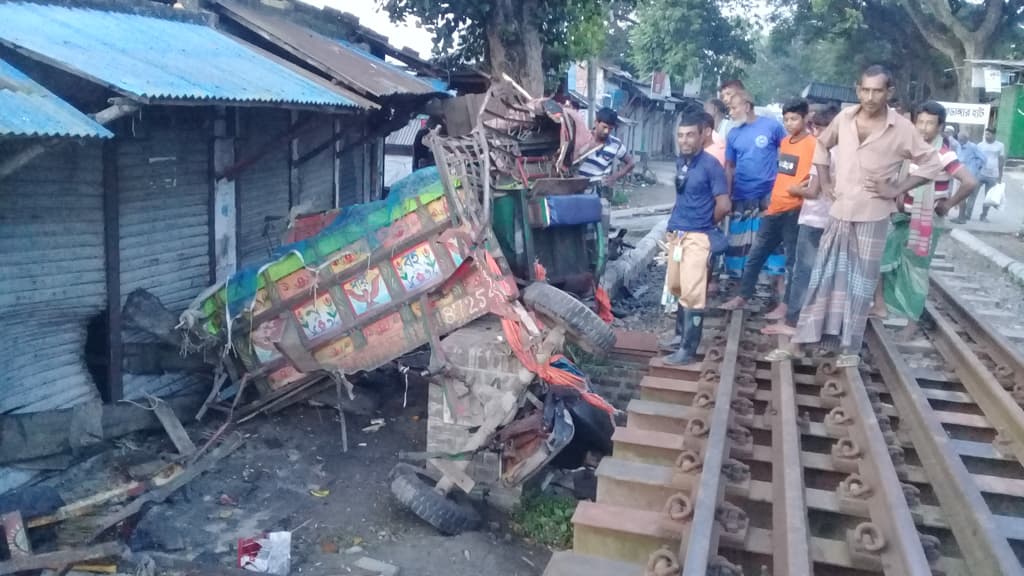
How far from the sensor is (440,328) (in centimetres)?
643

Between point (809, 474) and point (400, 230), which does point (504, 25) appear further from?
point (809, 474)

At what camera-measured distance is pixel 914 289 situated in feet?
22.7

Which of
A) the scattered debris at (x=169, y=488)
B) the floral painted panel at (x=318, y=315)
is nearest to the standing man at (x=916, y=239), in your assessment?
the floral painted panel at (x=318, y=315)

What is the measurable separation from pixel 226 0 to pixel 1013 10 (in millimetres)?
24387

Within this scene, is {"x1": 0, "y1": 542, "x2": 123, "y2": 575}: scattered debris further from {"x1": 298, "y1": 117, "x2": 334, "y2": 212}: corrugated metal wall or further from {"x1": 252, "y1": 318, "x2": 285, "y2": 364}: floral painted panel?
{"x1": 298, "y1": 117, "x2": 334, "y2": 212}: corrugated metal wall

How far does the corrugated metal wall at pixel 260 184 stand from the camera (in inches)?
332

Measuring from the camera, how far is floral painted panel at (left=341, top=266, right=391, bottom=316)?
256 inches

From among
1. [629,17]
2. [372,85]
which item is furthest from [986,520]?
[629,17]

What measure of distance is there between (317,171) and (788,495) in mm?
8410

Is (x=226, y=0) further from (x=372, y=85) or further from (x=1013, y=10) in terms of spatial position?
(x=1013, y=10)

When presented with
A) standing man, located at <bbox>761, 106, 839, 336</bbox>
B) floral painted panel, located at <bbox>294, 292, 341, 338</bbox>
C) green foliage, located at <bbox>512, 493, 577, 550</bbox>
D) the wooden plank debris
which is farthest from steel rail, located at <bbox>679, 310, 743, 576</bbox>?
the wooden plank debris

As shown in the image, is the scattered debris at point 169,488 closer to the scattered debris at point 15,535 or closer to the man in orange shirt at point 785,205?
the scattered debris at point 15,535

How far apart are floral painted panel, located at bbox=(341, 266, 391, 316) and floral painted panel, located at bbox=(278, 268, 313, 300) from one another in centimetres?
30

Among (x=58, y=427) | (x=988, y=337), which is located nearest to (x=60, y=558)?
(x=58, y=427)
